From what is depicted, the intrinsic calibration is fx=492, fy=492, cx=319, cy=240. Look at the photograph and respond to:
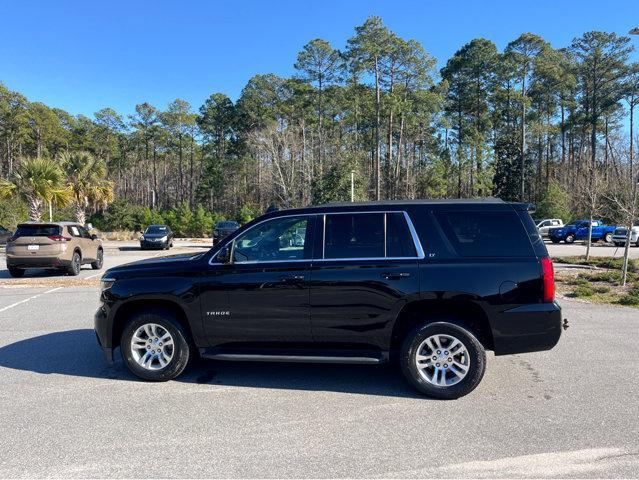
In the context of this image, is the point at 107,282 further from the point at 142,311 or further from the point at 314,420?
the point at 314,420

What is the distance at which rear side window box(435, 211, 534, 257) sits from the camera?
4902mm

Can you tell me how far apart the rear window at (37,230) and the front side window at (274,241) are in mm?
12223

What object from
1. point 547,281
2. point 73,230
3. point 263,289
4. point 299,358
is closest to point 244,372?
point 299,358

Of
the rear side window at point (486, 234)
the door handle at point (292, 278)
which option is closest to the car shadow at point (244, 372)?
the door handle at point (292, 278)

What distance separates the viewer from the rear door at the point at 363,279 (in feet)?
16.1

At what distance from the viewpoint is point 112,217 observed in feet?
168

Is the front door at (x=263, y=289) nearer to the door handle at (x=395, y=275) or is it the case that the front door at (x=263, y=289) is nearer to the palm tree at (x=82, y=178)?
the door handle at (x=395, y=275)

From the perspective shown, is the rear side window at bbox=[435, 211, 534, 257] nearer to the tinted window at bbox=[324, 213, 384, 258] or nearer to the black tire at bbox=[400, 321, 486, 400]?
the tinted window at bbox=[324, 213, 384, 258]

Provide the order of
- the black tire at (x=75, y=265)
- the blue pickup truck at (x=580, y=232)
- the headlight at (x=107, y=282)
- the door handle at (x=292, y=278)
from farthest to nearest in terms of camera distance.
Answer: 1. the blue pickup truck at (x=580, y=232)
2. the black tire at (x=75, y=265)
3. the headlight at (x=107, y=282)
4. the door handle at (x=292, y=278)

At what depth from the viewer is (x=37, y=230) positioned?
15.0 metres

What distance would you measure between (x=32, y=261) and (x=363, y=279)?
13437mm

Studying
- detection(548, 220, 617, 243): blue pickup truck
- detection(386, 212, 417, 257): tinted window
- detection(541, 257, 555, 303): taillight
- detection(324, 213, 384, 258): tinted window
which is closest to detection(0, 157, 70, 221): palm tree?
detection(324, 213, 384, 258): tinted window

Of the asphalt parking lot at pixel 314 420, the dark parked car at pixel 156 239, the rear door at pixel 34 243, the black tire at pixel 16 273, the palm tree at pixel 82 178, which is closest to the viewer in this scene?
the asphalt parking lot at pixel 314 420

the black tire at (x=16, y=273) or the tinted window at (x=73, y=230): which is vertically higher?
the tinted window at (x=73, y=230)
